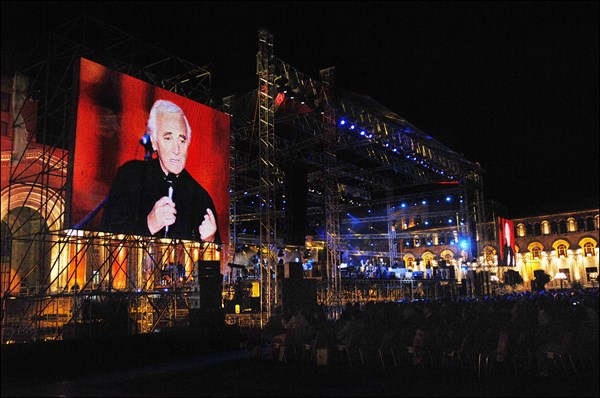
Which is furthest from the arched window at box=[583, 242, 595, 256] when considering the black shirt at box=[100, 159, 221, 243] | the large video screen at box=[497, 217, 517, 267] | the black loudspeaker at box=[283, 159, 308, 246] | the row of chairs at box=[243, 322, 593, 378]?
the row of chairs at box=[243, 322, 593, 378]

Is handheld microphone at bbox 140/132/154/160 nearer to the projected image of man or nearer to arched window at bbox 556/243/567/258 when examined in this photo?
the projected image of man

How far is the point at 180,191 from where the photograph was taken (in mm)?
16203

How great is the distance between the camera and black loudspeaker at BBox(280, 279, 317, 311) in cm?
1515

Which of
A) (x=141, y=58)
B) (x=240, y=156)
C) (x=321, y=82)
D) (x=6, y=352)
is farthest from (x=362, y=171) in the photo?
(x=6, y=352)

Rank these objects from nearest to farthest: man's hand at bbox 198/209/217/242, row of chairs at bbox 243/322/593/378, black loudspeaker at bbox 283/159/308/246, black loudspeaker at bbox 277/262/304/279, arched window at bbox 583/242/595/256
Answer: row of chairs at bbox 243/322/593/378
black loudspeaker at bbox 277/262/304/279
man's hand at bbox 198/209/217/242
black loudspeaker at bbox 283/159/308/246
arched window at bbox 583/242/595/256

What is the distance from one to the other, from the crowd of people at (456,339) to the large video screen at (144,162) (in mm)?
5271

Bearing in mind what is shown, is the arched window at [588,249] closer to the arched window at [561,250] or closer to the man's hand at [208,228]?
the arched window at [561,250]

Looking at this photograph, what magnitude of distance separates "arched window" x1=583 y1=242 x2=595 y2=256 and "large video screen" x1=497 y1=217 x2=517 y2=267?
15.7 meters

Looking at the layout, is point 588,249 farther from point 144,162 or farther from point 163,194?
point 144,162

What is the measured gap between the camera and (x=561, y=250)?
5166 cm

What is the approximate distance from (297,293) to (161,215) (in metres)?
4.67

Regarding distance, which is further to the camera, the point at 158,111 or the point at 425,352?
the point at 158,111

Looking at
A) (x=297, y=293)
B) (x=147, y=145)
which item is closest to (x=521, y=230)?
(x=297, y=293)

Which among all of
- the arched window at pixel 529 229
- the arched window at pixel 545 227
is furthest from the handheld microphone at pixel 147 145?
the arched window at pixel 529 229
